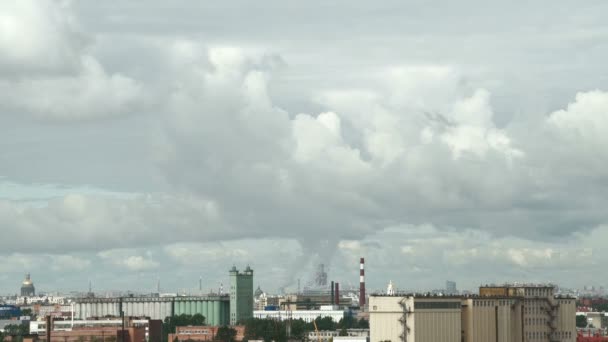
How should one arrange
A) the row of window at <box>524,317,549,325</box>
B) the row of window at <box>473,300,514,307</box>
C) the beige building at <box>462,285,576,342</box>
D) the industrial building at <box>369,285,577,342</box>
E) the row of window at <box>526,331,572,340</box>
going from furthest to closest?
the row of window at <box>524,317,549,325</box> → the row of window at <box>526,331,572,340</box> → the row of window at <box>473,300,514,307</box> → the beige building at <box>462,285,576,342</box> → the industrial building at <box>369,285,577,342</box>

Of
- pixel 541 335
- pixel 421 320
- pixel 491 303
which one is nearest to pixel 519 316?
pixel 541 335

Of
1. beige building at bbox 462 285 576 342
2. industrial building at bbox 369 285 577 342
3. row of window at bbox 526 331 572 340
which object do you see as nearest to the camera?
industrial building at bbox 369 285 577 342

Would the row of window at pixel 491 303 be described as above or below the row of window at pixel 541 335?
above

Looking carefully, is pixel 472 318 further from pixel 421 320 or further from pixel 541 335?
pixel 541 335

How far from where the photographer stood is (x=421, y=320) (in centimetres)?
16350

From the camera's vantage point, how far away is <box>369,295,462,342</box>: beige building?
535ft

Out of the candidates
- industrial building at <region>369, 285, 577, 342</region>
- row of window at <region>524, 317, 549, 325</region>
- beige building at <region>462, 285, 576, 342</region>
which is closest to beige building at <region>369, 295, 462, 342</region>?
industrial building at <region>369, 285, 577, 342</region>

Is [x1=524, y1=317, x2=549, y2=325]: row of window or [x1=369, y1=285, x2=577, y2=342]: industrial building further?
[x1=524, y1=317, x2=549, y2=325]: row of window

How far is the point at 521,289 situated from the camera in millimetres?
169750

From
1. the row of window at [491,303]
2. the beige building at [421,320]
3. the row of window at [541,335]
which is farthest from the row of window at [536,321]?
the beige building at [421,320]

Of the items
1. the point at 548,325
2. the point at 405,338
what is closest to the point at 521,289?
the point at 548,325

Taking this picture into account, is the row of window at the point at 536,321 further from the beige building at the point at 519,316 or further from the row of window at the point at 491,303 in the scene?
the row of window at the point at 491,303

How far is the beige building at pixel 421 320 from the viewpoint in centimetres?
16312

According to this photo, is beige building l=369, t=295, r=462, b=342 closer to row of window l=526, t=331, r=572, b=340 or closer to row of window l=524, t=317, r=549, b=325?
row of window l=524, t=317, r=549, b=325
